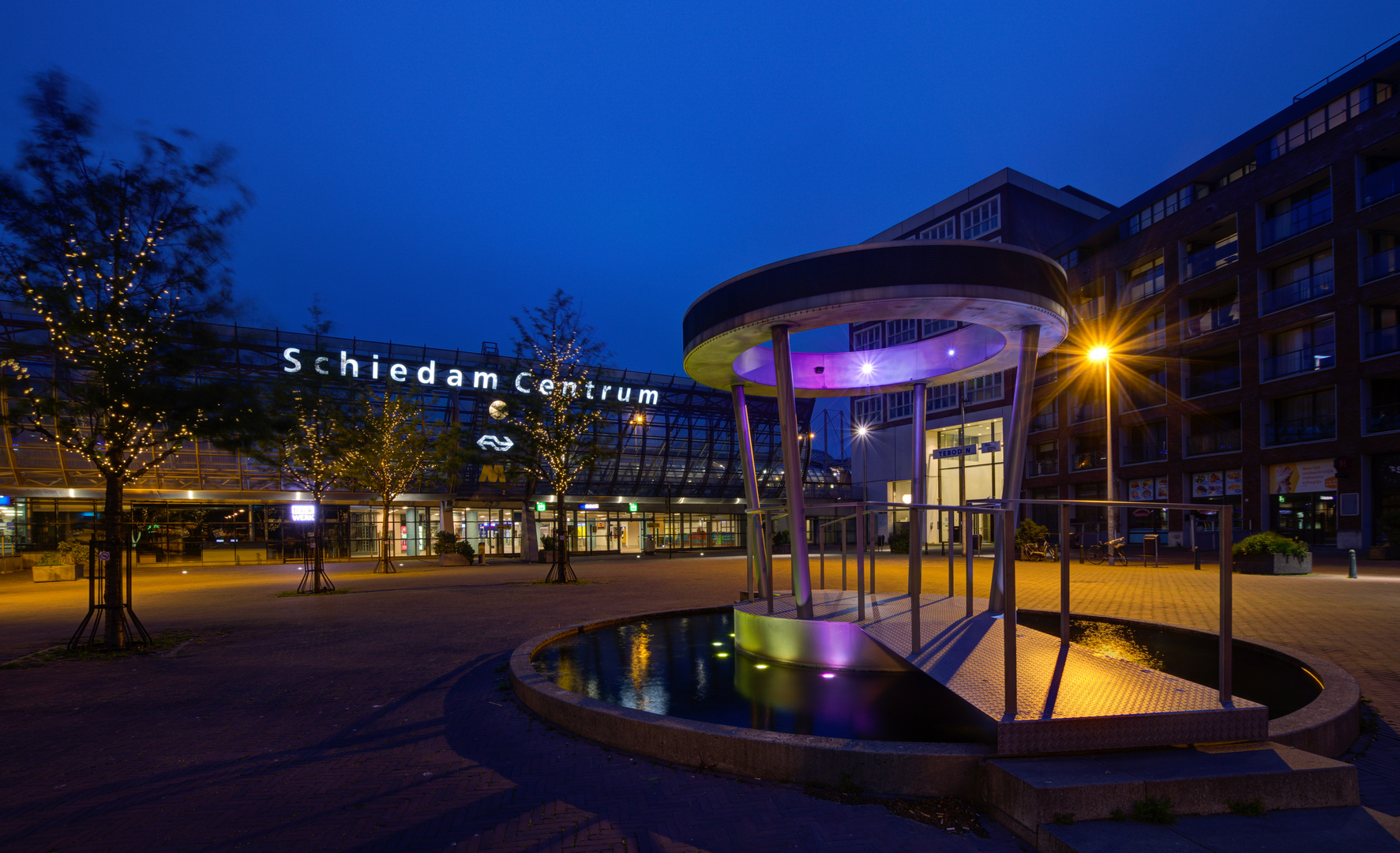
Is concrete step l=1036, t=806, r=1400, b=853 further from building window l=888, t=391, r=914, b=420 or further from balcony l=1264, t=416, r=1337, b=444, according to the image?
building window l=888, t=391, r=914, b=420

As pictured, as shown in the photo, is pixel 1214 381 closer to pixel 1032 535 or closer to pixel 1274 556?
pixel 1032 535

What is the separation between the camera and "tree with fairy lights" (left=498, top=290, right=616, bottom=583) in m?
21.9

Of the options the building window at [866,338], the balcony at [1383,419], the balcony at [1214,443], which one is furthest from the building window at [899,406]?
the balcony at [1383,419]

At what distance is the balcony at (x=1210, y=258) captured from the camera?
36.1m

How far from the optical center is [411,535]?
41.3 meters

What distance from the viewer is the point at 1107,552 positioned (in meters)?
26.5

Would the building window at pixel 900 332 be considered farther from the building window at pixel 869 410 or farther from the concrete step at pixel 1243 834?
the concrete step at pixel 1243 834

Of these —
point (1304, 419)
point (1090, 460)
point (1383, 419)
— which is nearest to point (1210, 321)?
point (1304, 419)

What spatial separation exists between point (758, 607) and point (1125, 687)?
4.27 meters

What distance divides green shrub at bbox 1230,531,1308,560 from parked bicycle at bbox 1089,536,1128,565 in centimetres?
442

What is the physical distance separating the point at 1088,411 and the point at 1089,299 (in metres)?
7.06

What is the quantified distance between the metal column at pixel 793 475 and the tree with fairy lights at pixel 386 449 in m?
21.3

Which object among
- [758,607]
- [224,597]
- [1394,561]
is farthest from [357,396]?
[1394,561]

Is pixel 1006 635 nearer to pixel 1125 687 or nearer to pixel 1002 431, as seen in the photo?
pixel 1125 687
